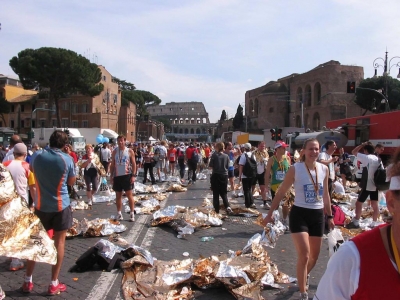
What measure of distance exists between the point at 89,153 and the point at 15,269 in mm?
5391

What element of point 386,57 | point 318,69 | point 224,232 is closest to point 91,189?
point 224,232

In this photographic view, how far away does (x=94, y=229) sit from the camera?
682cm

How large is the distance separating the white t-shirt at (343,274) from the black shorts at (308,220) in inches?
105

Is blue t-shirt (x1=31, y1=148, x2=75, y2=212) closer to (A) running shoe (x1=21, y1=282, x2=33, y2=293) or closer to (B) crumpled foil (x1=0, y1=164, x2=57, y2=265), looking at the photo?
(B) crumpled foil (x1=0, y1=164, x2=57, y2=265)

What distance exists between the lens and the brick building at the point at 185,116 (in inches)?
6304

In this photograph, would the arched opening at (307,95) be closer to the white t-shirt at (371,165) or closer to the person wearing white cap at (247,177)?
the person wearing white cap at (247,177)

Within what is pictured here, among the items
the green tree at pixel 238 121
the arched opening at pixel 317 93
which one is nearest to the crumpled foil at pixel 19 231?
the arched opening at pixel 317 93

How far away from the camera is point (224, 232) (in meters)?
7.43

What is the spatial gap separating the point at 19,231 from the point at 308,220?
301 cm

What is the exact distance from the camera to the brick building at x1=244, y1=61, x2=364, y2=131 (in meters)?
63.9

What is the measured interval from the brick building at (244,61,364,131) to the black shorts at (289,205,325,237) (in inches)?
1928

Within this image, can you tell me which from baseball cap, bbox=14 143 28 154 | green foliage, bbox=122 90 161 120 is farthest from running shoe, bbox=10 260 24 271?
green foliage, bbox=122 90 161 120

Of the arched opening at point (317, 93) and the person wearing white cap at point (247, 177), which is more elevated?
the arched opening at point (317, 93)

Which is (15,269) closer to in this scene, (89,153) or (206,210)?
(206,210)
